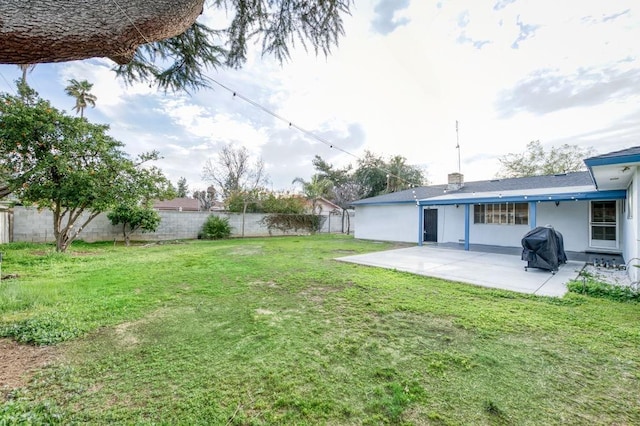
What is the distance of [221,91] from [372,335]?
630 cm

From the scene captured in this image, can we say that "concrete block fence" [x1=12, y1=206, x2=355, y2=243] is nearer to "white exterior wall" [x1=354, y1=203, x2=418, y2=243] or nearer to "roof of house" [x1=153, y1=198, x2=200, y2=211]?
"white exterior wall" [x1=354, y1=203, x2=418, y2=243]

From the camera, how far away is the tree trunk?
175 centimetres

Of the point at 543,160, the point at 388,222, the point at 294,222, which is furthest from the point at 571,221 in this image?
the point at 543,160

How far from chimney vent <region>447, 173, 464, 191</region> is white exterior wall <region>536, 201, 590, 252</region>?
4.19 metres

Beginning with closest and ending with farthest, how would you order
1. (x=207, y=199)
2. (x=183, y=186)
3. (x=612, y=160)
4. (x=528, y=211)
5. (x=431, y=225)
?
(x=612, y=160) → (x=528, y=211) → (x=431, y=225) → (x=207, y=199) → (x=183, y=186)

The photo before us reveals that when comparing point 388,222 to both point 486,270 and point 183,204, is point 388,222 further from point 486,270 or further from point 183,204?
point 183,204

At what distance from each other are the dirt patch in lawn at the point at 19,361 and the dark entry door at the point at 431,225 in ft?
44.6

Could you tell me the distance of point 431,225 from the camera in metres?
13.4

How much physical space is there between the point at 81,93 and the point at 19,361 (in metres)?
29.9

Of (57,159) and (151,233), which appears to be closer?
(57,159)

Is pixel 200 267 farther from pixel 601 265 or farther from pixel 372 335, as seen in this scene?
pixel 601 265

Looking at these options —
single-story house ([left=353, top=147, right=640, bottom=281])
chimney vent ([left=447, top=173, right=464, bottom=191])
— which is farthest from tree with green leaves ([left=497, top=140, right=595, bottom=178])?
chimney vent ([left=447, top=173, right=464, bottom=191])

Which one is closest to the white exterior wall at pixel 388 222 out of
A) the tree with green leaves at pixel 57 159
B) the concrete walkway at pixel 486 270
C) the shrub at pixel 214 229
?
the concrete walkway at pixel 486 270

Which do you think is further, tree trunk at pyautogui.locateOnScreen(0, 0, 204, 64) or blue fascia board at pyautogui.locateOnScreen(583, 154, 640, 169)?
blue fascia board at pyautogui.locateOnScreen(583, 154, 640, 169)
